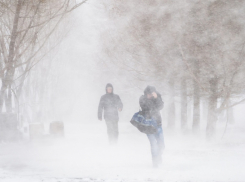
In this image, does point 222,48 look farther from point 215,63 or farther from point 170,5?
point 170,5

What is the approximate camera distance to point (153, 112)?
7098 millimetres

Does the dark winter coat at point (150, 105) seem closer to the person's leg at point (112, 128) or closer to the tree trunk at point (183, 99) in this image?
the person's leg at point (112, 128)

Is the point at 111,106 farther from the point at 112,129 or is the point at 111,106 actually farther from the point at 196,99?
the point at 196,99

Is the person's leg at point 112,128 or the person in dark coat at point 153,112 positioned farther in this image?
the person's leg at point 112,128

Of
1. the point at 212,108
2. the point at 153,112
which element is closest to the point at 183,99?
the point at 212,108

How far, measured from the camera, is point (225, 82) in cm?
1135

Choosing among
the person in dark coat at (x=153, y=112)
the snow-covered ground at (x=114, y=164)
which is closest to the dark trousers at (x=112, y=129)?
the snow-covered ground at (x=114, y=164)

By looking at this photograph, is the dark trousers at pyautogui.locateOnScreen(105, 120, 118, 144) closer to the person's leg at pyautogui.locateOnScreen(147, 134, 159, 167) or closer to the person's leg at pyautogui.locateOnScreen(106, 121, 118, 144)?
the person's leg at pyautogui.locateOnScreen(106, 121, 118, 144)

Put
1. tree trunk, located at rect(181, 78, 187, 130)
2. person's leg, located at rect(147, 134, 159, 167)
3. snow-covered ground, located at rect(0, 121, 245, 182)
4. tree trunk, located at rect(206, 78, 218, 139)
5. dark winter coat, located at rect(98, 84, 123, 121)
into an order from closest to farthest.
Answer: snow-covered ground, located at rect(0, 121, 245, 182) → person's leg, located at rect(147, 134, 159, 167) → dark winter coat, located at rect(98, 84, 123, 121) → tree trunk, located at rect(206, 78, 218, 139) → tree trunk, located at rect(181, 78, 187, 130)

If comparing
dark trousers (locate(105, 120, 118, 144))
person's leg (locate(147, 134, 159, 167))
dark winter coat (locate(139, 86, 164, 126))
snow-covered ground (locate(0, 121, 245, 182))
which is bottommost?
snow-covered ground (locate(0, 121, 245, 182))

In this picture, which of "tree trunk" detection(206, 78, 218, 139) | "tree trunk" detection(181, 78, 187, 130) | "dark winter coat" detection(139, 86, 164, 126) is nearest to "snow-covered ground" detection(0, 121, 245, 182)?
"dark winter coat" detection(139, 86, 164, 126)

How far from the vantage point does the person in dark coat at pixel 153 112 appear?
277 inches

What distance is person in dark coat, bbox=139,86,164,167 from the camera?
7.03m

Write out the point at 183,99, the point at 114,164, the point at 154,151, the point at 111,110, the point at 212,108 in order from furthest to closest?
the point at 183,99
the point at 212,108
the point at 111,110
the point at 114,164
the point at 154,151
